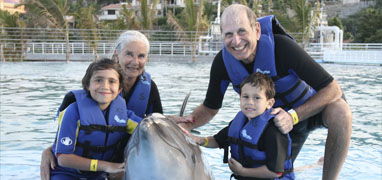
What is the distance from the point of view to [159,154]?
1.99m

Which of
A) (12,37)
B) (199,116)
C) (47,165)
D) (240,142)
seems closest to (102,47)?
(12,37)

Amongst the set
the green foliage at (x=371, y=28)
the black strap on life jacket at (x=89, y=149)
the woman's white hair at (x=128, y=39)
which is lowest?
the black strap on life jacket at (x=89, y=149)

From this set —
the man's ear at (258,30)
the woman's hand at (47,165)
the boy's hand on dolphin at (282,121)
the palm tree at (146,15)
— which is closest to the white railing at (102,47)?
the palm tree at (146,15)

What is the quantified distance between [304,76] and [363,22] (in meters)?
35.7

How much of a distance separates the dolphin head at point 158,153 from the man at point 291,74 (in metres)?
1.08

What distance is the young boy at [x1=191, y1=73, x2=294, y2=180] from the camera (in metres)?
2.89

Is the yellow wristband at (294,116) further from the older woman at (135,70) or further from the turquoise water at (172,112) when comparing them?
the turquoise water at (172,112)

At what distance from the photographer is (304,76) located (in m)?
3.23

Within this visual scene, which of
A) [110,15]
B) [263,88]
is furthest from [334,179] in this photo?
[110,15]

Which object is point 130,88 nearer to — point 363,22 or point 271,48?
point 271,48

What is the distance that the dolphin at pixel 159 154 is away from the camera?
1984 millimetres

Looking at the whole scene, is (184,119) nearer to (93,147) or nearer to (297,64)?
(93,147)

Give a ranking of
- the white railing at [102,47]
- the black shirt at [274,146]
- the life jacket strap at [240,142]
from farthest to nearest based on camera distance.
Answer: the white railing at [102,47] < the life jacket strap at [240,142] < the black shirt at [274,146]

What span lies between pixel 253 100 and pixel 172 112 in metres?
4.86
